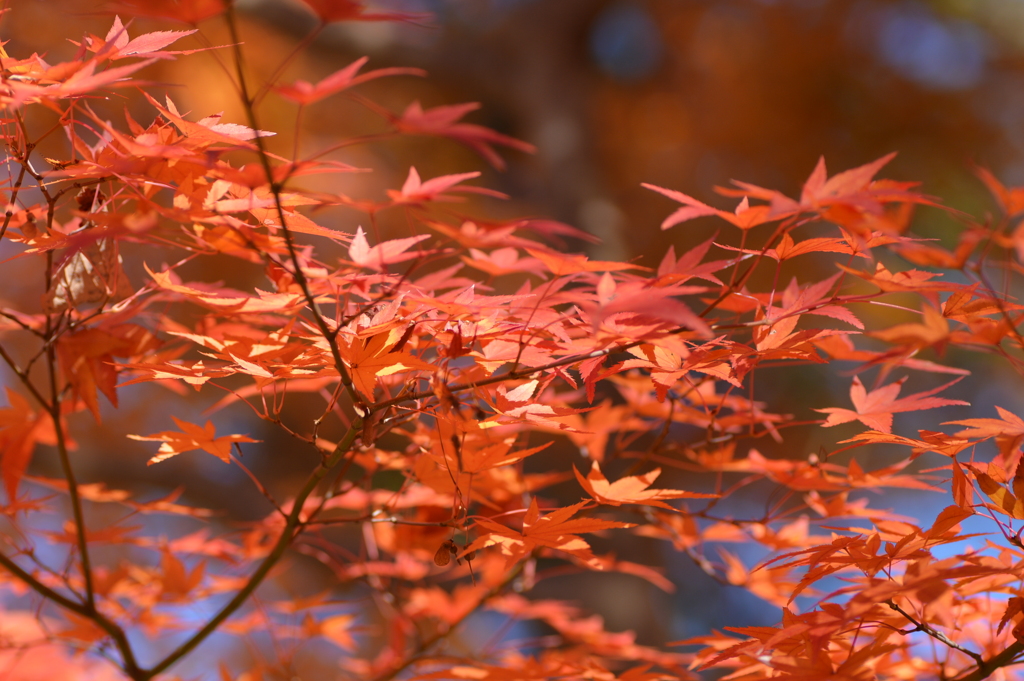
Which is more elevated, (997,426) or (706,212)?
(706,212)

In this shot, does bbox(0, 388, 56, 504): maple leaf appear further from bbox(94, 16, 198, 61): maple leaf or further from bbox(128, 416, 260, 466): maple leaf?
bbox(94, 16, 198, 61): maple leaf

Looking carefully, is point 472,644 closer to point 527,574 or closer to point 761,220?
point 527,574

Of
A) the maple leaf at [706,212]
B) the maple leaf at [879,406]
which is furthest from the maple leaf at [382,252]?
the maple leaf at [879,406]

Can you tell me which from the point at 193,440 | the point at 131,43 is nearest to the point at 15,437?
the point at 193,440

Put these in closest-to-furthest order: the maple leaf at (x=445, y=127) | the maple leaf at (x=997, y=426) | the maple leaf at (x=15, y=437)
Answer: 1. the maple leaf at (x=445, y=127)
2. the maple leaf at (x=997, y=426)
3. the maple leaf at (x=15, y=437)

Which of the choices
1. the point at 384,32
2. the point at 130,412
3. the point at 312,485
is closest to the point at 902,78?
the point at 384,32

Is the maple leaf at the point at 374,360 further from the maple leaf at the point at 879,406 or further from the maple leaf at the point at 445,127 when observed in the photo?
the maple leaf at the point at 879,406

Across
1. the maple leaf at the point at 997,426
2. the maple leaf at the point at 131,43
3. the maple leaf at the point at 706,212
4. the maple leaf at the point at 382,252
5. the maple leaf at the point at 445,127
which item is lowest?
the maple leaf at the point at 997,426

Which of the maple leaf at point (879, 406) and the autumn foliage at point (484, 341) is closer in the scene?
the autumn foliage at point (484, 341)

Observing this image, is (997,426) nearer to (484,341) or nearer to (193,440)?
(484,341)

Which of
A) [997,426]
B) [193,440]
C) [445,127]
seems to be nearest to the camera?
[445,127]

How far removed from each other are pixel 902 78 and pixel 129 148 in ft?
11.5

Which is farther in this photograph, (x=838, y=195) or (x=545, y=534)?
(x=545, y=534)

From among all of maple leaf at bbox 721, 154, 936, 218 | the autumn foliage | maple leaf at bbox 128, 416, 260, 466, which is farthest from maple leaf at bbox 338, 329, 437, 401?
maple leaf at bbox 721, 154, 936, 218
